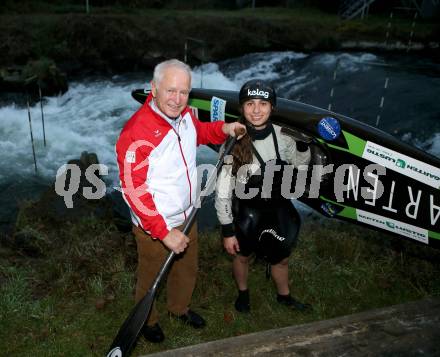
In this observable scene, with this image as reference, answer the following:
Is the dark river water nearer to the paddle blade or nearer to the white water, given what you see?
the white water

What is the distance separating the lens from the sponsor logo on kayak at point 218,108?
4824 millimetres

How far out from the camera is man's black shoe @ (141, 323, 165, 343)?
9.81 ft

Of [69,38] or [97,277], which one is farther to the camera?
[69,38]

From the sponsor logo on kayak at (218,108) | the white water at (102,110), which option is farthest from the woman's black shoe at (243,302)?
the white water at (102,110)

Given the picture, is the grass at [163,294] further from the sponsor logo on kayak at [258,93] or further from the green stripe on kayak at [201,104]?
the sponsor logo on kayak at [258,93]

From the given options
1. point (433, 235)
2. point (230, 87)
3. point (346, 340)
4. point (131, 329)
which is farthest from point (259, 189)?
point (230, 87)

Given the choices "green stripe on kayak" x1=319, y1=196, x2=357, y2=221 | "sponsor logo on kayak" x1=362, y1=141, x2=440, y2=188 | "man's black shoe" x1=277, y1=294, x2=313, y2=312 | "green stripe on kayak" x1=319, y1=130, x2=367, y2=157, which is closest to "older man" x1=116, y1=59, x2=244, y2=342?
"man's black shoe" x1=277, y1=294, x2=313, y2=312

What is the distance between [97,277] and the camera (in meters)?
3.62

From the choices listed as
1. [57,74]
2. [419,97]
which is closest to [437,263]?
[419,97]

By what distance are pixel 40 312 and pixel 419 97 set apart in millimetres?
9279

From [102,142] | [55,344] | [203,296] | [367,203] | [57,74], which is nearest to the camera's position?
[55,344]

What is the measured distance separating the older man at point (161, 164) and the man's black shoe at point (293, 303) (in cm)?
120

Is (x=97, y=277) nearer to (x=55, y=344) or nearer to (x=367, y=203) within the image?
(x=55, y=344)

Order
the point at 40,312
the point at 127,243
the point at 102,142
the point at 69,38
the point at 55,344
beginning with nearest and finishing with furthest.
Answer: the point at 55,344, the point at 40,312, the point at 127,243, the point at 102,142, the point at 69,38
